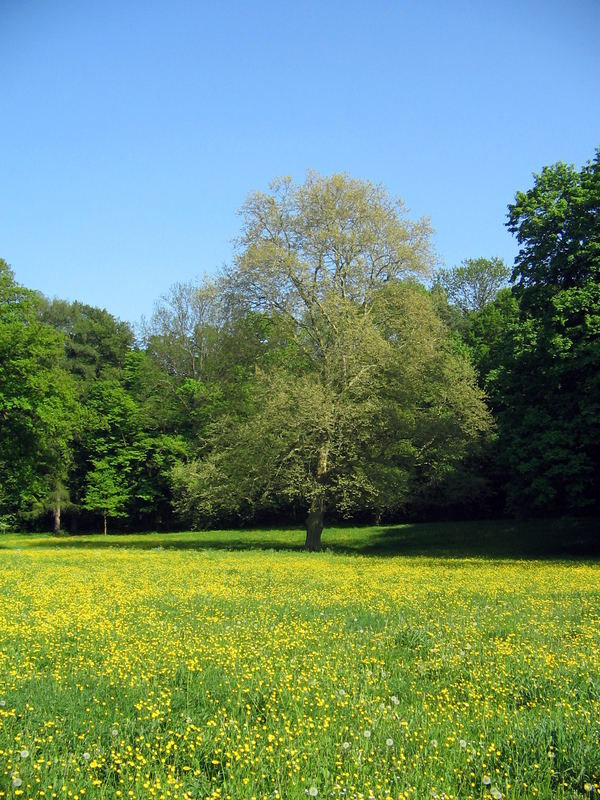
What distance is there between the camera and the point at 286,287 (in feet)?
111

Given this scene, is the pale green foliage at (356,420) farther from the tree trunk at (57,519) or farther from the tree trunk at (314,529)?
the tree trunk at (57,519)

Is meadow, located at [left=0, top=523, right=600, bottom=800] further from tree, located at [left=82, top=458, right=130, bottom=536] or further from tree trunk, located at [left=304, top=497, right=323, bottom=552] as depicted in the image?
tree, located at [left=82, top=458, right=130, bottom=536]

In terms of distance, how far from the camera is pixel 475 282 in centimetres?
7700

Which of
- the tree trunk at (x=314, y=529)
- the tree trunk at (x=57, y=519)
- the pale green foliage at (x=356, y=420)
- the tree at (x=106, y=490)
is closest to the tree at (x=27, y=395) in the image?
the pale green foliage at (x=356, y=420)

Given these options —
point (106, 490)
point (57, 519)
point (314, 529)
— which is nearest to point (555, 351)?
point (314, 529)

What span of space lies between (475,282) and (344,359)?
161ft

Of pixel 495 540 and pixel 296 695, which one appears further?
pixel 495 540

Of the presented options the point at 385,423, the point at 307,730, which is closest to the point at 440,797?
the point at 307,730

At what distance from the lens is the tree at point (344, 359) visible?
32.3 meters

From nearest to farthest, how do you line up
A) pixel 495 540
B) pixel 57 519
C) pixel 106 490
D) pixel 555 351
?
pixel 555 351, pixel 495 540, pixel 106 490, pixel 57 519

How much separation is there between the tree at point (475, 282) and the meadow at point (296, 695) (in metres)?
65.0

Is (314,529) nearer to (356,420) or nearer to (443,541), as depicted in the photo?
(356,420)

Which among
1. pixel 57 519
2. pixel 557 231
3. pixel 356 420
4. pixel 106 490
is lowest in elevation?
pixel 57 519

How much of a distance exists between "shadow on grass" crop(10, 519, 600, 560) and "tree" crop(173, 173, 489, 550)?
4.21 m
